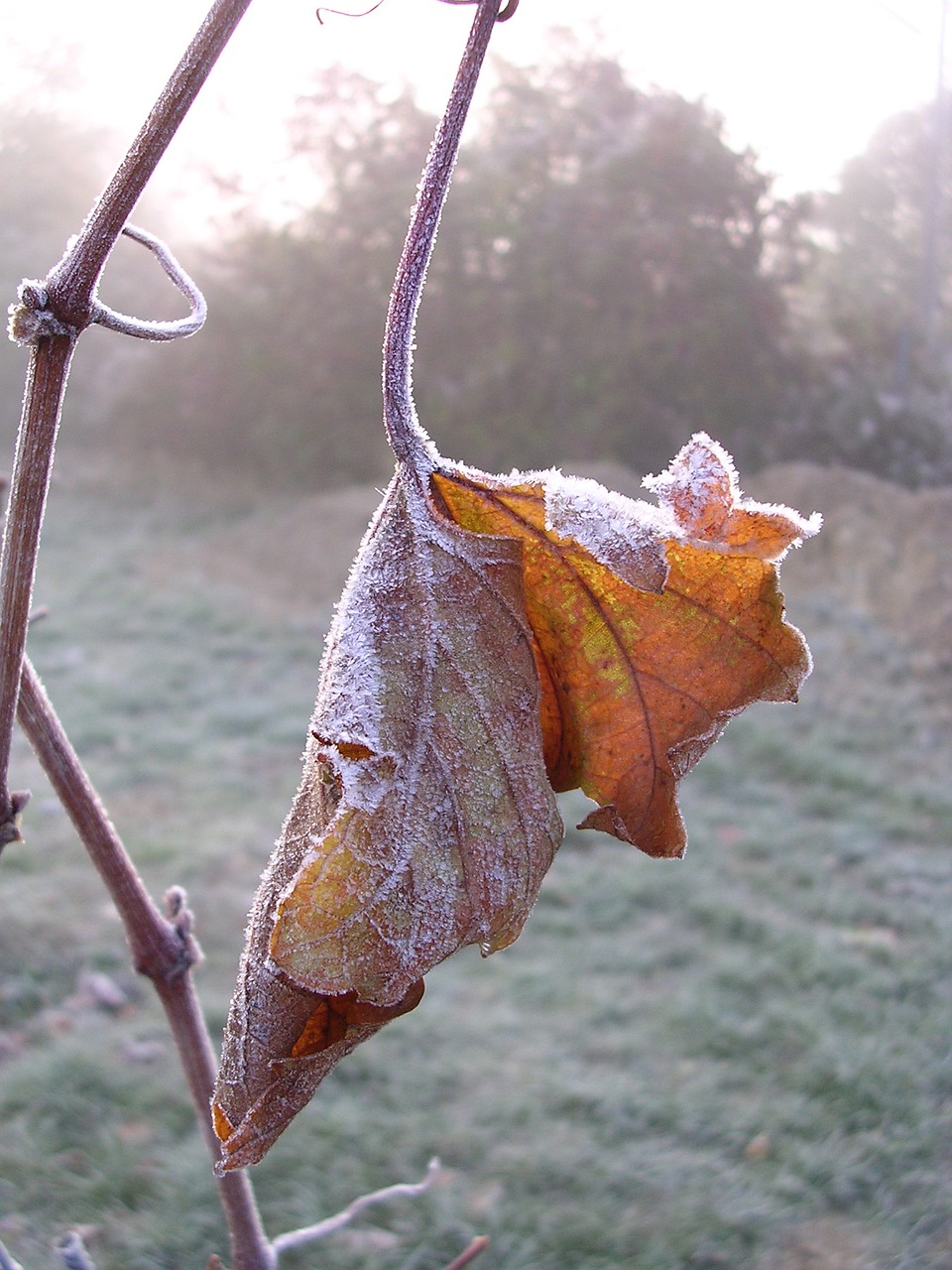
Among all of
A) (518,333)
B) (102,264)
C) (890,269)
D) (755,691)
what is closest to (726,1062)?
(755,691)

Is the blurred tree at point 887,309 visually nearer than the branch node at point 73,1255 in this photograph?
No

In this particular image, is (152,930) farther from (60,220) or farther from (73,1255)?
(60,220)

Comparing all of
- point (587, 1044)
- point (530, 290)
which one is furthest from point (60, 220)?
point (587, 1044)

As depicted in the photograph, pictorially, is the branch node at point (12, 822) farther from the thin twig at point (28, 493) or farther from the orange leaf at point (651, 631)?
the orange leaf at point (651, 631)

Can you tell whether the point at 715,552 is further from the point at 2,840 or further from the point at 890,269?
the point at 890,269

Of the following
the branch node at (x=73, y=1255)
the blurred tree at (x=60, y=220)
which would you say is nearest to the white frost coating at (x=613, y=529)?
the branch node at (x=73, y=1255)
